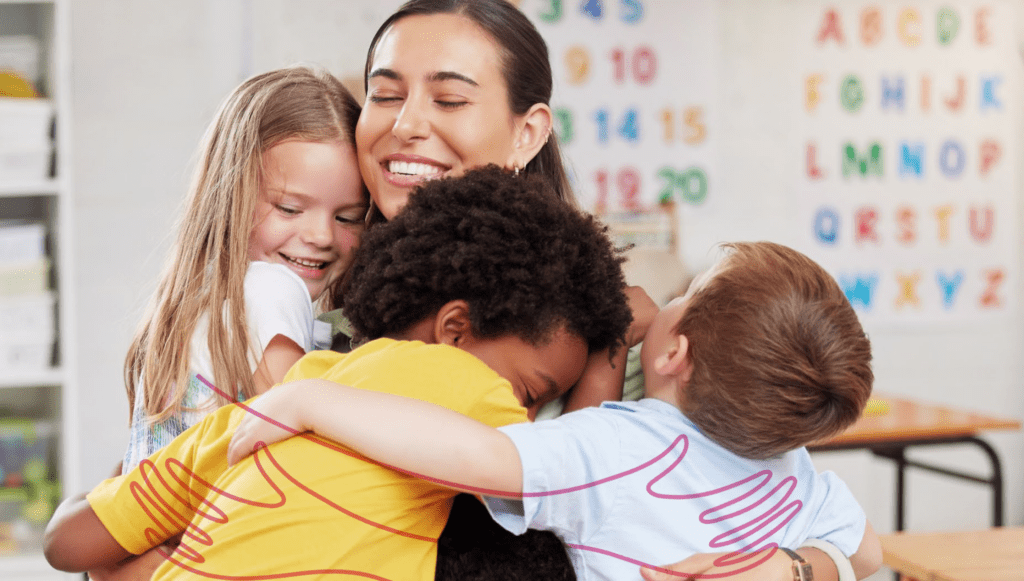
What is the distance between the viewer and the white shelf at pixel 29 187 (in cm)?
283

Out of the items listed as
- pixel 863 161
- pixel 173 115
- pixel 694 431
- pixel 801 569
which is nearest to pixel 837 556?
pixel 801 569

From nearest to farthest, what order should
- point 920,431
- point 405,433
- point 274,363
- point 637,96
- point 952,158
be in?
point 405,433 < point 274,363 < point 920,431 < point 637,96 < point 952,158

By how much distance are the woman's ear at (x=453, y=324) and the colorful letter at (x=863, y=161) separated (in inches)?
136

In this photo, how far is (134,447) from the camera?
1.22m

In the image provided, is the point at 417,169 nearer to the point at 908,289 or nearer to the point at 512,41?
the point at 512,41

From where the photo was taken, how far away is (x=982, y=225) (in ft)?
13.9

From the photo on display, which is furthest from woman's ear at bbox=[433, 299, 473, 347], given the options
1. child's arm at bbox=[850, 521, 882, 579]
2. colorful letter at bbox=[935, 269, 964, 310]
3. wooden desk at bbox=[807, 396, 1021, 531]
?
colorful letter at bbox=[935, 269, 964, 310]

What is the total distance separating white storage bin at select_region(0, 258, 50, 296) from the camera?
282 cm

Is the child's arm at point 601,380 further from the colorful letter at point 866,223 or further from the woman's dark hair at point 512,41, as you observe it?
the colorful letter at point 866,223

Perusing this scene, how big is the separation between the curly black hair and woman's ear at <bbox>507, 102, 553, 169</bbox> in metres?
0.28

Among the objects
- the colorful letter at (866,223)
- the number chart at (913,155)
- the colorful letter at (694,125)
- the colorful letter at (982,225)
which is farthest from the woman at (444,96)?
the colorful letter at (982,225)

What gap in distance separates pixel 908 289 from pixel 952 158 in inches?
23.8

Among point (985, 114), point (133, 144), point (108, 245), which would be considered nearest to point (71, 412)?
point (108, 245)

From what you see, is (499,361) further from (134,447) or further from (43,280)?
(43,280)
